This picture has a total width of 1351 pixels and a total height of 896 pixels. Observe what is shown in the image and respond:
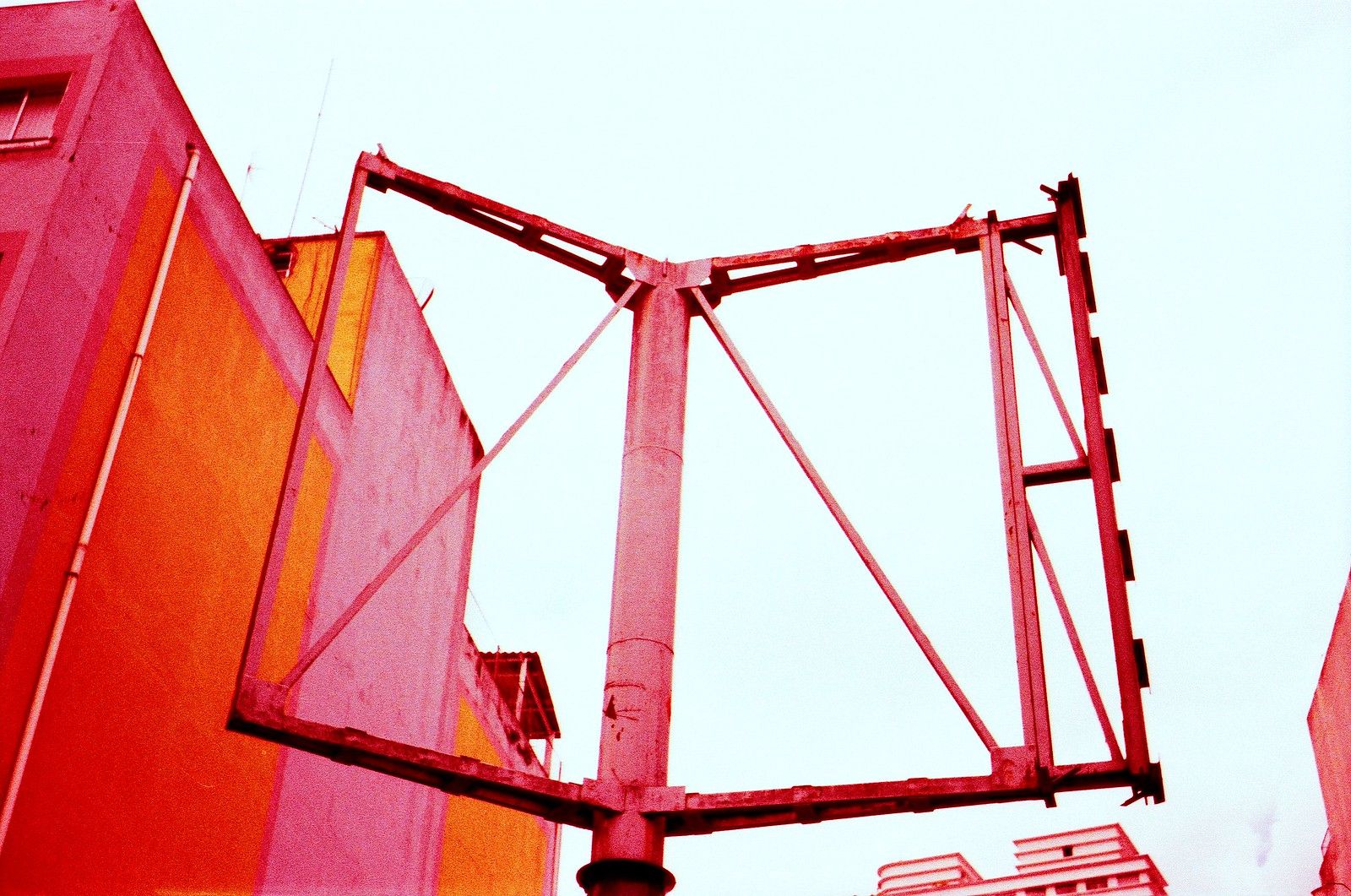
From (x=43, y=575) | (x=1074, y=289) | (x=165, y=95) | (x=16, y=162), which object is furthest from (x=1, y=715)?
(x=1074, y=289)

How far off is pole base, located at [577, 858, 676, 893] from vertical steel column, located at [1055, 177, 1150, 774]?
9.50ft

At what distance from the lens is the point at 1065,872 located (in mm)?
59781

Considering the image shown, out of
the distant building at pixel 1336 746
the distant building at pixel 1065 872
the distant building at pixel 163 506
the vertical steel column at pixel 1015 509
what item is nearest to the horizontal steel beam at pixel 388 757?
the vertical steel column at pixel 1015 509

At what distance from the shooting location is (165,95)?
14.1 metres

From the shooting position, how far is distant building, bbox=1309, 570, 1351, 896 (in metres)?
22.4

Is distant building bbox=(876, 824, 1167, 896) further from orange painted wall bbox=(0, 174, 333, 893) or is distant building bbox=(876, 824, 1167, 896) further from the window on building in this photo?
the window on building

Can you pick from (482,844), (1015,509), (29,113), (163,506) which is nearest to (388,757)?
(1015,509)

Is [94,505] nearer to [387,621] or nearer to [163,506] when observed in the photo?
[163,506]

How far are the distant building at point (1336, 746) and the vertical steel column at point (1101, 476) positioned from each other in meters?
13.9

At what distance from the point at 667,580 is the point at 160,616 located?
21.9ft

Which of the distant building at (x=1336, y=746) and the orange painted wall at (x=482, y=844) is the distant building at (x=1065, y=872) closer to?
the distant building at (x=1336, y=746)

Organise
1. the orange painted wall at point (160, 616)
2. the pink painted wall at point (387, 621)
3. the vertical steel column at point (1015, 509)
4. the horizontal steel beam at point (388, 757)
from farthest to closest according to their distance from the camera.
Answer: the pink painted wall at point (387, 621), the orange painted wall at point (160, 616), the vertical steel column at point (1015, 509), the horizontal steel beam at point (388, 757)

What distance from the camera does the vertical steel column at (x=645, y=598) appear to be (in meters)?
7.70

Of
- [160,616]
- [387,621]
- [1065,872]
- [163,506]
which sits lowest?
[160,616]
